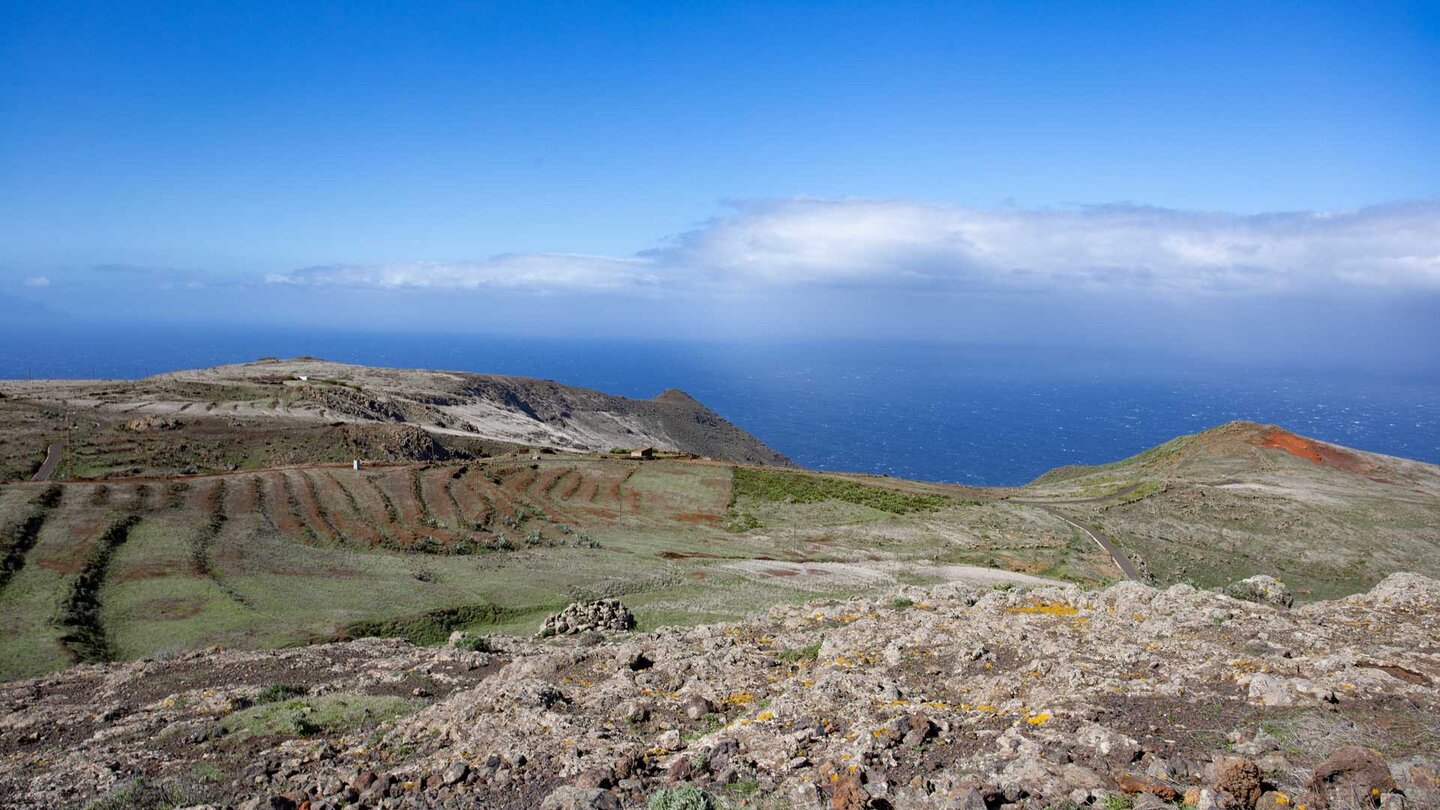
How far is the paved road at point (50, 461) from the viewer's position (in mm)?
47797

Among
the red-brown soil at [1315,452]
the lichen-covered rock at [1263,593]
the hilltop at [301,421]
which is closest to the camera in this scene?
the lichen-covered rock at [1263,593]

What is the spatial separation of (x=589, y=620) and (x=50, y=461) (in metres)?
54.2

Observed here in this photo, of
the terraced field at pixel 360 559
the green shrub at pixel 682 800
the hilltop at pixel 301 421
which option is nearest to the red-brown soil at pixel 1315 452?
the terraced field at pixel 360 559

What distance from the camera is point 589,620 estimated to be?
21109mm

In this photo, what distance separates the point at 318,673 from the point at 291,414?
64183 millimetres

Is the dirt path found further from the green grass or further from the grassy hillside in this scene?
the green grass

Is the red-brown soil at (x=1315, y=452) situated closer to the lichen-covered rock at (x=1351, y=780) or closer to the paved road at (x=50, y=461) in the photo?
the lichen-covered rock at (x=1351, y=780)

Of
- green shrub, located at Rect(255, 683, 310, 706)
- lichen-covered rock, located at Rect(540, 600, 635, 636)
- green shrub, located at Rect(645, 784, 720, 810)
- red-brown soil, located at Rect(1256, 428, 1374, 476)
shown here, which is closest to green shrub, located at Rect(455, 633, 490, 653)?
lichen-covered rock, located at Rect(540, 600, 635, 636)

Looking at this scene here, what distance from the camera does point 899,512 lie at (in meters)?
51.7

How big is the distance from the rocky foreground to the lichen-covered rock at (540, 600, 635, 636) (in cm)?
313

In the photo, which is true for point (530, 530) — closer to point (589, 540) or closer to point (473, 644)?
point (589, 540)

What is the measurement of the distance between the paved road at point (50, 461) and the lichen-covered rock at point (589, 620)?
48601mm

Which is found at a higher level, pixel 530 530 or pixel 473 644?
pixel 473 644

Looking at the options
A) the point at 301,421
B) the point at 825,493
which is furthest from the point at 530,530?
the point at 301,421
